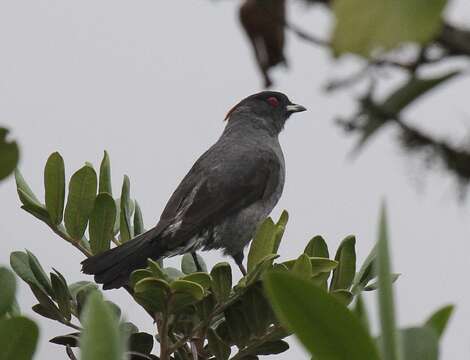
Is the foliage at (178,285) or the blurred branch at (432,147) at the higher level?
the blurred branch at (432,147)

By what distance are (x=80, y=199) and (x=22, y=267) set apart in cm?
35

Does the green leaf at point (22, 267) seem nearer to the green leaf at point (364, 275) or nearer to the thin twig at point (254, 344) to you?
the thin twig at point (254, 344)

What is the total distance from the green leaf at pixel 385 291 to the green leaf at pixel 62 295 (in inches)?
75.1

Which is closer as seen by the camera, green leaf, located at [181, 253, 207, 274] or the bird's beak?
green leaf, located at [181, 253, 207, 274]

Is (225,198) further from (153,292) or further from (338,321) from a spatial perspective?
(338,321)

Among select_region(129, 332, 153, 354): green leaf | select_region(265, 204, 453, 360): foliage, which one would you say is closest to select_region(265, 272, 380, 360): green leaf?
select_region(265, 204, 453, 360): foliage

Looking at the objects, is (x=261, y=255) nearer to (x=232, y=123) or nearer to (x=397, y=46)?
(x=397, y=46)

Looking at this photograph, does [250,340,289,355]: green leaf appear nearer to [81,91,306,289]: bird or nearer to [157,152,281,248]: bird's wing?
[81,91,306,289]: bird

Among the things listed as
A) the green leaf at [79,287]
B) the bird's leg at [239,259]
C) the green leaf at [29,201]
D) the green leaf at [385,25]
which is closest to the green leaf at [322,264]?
the green leaf at [79,287]

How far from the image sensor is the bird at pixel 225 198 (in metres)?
5.18

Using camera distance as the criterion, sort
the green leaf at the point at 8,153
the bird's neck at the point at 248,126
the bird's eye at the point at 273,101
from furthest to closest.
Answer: the bird's eye at the point at 273,101 → the bird's neck at the point at 248,126 → the green leaf at the point at 8,153

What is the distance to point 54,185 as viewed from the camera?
305 centimetres

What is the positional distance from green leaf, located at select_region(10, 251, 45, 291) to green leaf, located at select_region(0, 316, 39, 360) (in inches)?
59.1

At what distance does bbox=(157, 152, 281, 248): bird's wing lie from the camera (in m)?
5.46
